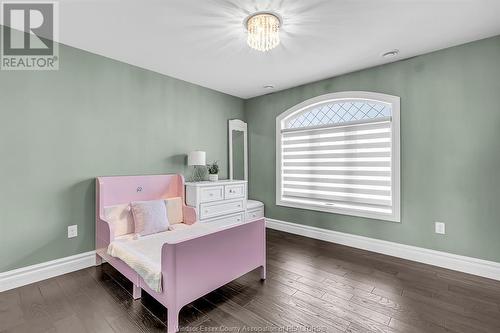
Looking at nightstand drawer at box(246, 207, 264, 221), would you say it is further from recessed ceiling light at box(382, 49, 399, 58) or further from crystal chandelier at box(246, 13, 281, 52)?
recessed ceiling light at box(382, 49, 399, 58)

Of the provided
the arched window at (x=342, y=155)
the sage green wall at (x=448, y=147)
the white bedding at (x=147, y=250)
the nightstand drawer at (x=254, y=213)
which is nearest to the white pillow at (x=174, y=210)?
the white bedding at (x=147, y=250)

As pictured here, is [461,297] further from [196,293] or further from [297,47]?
[297,47]

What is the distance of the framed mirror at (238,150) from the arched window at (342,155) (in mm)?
761

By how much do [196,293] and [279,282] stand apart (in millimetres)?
943

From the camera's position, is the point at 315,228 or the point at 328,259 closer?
the point at 328,259

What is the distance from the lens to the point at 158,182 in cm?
331

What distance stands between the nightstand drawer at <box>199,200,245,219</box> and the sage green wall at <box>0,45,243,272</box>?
84 cm

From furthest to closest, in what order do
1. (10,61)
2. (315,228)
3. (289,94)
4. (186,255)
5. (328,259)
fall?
(289,94), (315,228), (328,259), (10,61), (186,255)

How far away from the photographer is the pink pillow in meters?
2.68

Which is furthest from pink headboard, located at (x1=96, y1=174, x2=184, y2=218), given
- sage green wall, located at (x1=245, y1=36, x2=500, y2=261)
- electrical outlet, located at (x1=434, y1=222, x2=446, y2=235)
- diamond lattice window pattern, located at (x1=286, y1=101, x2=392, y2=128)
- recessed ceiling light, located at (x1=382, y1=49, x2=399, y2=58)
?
electrical outlet, located at (x1=434, y1=222, x2=446, y2=235)

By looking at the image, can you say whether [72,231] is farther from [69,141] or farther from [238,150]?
[238,150]

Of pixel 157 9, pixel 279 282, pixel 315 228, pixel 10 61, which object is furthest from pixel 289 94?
pixel 10 61

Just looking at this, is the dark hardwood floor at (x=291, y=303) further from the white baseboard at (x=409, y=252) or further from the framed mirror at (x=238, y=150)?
the framed mirror at (x=238, y=150)

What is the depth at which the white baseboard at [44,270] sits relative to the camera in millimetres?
2242
